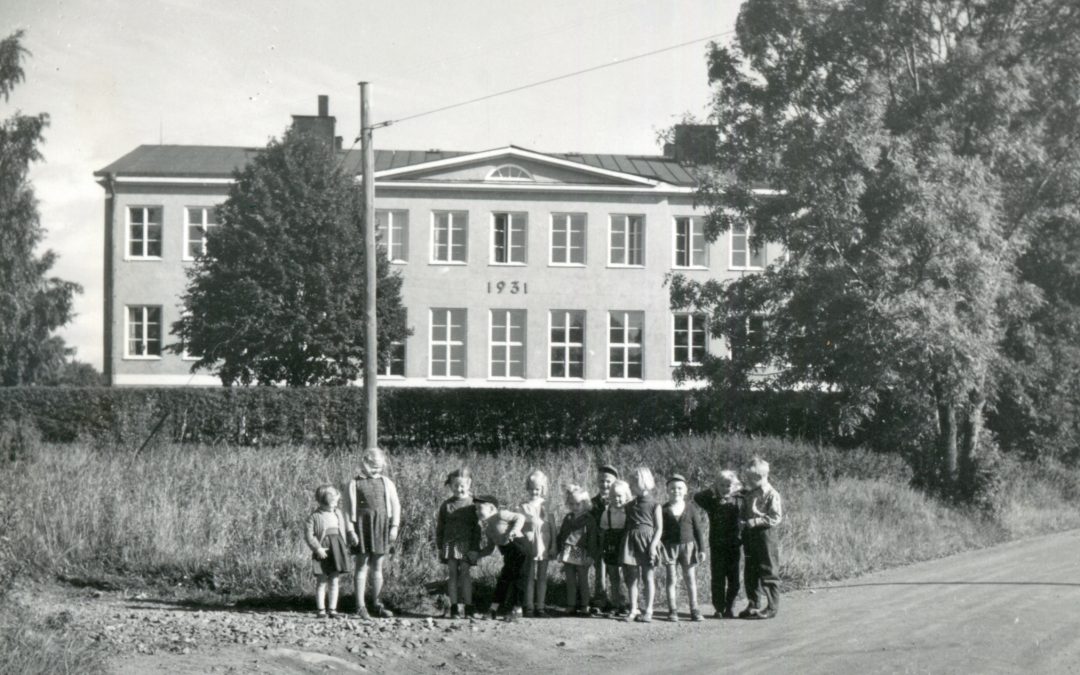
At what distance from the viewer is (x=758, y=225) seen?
2308 centimetres

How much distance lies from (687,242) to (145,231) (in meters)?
20.2

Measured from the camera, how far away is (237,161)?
48.4 m

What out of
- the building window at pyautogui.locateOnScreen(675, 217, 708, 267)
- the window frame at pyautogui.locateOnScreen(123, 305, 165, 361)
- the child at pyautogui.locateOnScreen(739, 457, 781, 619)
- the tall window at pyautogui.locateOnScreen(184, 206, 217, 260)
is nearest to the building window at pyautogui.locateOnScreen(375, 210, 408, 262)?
the tall window at pyautogui.locateOnScreen(184, 206, 217, 260)

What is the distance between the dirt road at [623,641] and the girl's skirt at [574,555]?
570mm

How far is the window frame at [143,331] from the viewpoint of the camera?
45.8 metres

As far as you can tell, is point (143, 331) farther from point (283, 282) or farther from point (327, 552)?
point (327, 552)

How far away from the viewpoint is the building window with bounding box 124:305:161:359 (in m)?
46.0

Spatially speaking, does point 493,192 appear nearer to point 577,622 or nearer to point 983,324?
point 983,324

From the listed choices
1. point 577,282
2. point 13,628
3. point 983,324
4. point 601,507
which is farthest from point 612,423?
point 13,628

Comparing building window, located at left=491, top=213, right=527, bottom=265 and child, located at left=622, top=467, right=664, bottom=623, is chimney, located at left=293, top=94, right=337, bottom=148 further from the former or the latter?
child, located at left=622, top=467, right=664, bottom=623

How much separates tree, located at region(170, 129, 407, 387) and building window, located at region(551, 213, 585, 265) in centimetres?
1026

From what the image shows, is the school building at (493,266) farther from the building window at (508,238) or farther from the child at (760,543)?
the child at (760,543)

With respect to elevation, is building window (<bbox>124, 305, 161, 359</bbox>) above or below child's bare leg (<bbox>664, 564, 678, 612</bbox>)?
above

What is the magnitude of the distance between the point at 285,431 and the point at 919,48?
17.8 meters
